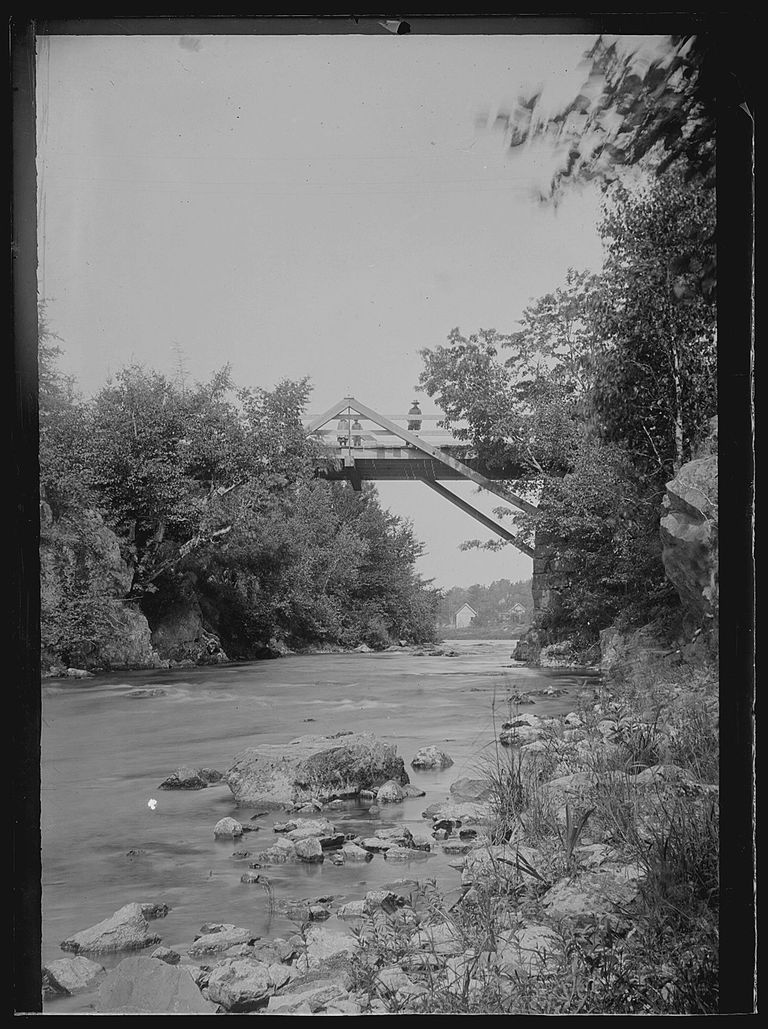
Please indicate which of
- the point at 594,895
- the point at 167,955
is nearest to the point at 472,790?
the point at 594,895

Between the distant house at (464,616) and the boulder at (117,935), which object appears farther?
the distant house at (464,616)

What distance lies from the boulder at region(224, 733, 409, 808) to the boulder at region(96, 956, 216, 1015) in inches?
11.3

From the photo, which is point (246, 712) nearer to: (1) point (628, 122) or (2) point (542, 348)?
(2) point (542, 348)

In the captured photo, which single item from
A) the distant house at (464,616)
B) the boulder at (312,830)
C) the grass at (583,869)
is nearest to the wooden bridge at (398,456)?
the distant house at (464,616)

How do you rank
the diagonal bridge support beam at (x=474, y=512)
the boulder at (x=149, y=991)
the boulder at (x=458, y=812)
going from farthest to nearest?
1. the diagonal bridge support beam at (x=474, y=512)
2. the boulder at (x=458, y=812)
3. the boulder at (x=149, y=991)

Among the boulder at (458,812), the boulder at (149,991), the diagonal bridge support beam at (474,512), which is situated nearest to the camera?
the boulder at (149,991)

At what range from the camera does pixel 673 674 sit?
5.13 feet

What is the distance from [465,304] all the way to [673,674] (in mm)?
760

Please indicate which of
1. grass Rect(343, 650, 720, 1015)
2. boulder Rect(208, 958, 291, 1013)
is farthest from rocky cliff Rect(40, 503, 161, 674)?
grass Rect(343, 650, 720, 1015)

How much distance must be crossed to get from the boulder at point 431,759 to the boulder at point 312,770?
0.03 meters

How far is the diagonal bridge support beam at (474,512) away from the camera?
1647 millimetres

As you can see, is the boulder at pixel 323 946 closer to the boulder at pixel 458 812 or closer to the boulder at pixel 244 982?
the boulder at pixel 244 982

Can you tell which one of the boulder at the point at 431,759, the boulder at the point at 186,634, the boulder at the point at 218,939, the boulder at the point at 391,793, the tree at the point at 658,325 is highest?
the tree at the point at 658,325

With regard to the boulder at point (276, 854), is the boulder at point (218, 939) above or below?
below
